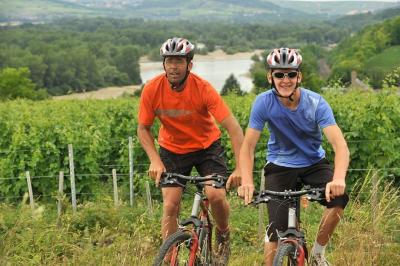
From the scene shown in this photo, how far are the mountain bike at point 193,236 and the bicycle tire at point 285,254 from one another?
760mm

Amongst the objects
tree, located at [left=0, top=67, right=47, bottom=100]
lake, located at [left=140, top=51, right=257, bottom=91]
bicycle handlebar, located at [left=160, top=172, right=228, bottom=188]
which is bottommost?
lake, located at [left=140, top=51, right=257, bottom=91]

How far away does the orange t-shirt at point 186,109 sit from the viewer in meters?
5.40

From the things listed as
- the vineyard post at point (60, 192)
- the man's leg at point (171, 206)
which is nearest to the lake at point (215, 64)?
the vineyard post at point (60, 192)

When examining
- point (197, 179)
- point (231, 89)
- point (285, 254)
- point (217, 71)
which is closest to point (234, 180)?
point (197, 179)

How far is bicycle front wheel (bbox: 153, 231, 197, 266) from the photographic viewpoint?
4.56m

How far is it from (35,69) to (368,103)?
95.7 metres

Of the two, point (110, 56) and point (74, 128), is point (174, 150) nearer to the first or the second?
point (74, 128)

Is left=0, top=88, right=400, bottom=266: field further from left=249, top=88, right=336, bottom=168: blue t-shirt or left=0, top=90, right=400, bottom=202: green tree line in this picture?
left=249, top=88, right=336, bottom=168: blue t-shirt

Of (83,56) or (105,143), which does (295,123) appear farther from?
(83,56)

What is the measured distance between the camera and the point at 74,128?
1448 cm

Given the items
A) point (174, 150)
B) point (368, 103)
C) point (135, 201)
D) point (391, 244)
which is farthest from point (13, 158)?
point (391, 244)

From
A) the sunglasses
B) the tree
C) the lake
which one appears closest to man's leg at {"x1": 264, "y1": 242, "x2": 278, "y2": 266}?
the sunglasses

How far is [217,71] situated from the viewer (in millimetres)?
115188

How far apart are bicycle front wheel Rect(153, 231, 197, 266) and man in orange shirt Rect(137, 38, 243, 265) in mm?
623
